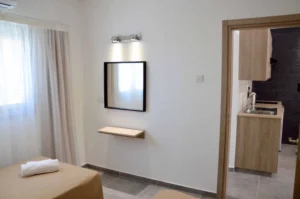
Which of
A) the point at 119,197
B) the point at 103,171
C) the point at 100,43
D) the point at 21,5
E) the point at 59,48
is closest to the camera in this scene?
the point at 21,5

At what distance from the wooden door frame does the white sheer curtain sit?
2.03 metres

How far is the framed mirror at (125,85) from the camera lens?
3.17 meters

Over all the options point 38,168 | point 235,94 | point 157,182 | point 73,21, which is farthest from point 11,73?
point 235,94

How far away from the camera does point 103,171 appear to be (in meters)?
3.68

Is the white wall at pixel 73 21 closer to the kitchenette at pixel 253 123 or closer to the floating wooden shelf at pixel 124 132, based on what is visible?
the floating wooden shelf at pixel 124 132

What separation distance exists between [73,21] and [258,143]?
10.7 ft

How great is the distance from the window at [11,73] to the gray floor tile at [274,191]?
10.4ft

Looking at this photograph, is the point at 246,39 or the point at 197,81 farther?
the point at 246,39

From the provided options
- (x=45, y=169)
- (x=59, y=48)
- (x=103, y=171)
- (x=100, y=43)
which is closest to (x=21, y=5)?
(x=59, y=48)

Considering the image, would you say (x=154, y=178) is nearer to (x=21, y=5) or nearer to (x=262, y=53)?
(x=262, y=53)

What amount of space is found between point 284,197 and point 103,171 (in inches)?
98.7

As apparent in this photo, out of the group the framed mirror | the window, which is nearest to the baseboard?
the framed mirror

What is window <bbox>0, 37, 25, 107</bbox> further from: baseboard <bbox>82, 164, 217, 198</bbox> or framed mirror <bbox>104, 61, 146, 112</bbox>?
baseboard <bbox>82, 164, 217, 198</bbox>

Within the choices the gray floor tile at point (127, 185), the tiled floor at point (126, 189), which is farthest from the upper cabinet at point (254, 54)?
the gray floor tile at point (127, 185)
